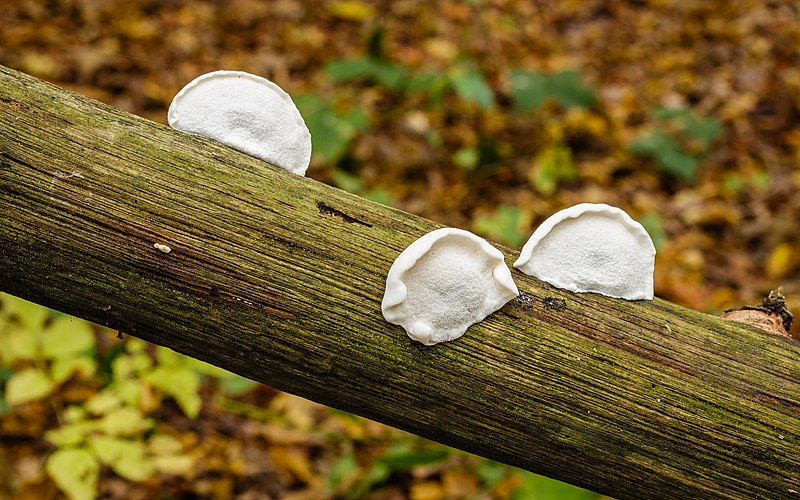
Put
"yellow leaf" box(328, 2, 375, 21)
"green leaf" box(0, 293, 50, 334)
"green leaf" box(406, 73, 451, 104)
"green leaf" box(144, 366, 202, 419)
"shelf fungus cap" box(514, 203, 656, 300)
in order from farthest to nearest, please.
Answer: "yellow leaf" box(328, 2, 375, 21) → "green leaf" box(406, 73, 451, 104) → "green leaf" box(144, 366, 202, 419) → "green leaf" box(0, 293, 50, 334) → "shelf fungus cap" box(514, 203, 656, 300)

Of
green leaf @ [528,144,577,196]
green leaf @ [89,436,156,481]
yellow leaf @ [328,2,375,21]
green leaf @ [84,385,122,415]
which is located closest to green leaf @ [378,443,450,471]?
green leaf @ [89,436,156,481]

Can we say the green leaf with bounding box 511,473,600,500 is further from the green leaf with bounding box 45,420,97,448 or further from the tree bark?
the green leaf with bounding box 45,420,97,448

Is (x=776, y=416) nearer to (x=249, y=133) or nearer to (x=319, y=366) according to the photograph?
(x=319, y=366)

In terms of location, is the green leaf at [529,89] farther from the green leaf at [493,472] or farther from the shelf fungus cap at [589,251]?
the shelf fungus cap at [589,251]

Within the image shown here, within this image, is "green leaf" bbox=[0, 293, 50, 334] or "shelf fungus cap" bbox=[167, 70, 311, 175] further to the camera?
"green leaf" bbox=[0, 293, 50, 334]

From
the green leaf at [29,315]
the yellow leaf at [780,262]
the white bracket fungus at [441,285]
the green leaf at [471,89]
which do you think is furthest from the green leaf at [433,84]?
the white bracket fungus at [441,285]

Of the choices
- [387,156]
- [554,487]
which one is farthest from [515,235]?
[387,156]
